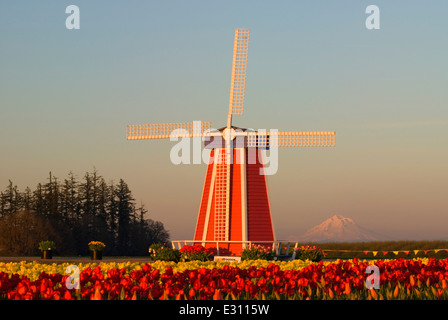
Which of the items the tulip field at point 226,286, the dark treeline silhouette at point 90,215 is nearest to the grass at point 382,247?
the dark treeline silhouette at point 90,215

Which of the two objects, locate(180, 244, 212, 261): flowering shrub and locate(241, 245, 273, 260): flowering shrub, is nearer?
locate(241, 245, 273, 260): flowering shrub

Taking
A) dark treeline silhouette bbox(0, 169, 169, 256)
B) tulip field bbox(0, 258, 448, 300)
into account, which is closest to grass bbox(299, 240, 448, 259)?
dark treeline silhouette bbox(0, 169, 169, 256)

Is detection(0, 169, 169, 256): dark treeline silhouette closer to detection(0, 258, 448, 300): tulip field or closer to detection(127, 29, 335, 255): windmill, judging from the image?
detection(127, 29, 335, 255): windmill

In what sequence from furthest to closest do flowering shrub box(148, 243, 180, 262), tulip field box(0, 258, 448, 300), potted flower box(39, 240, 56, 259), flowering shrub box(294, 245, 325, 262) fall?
potted flower box(39, 240, 56, 259) → flowering shrub box(294, 245, 325, 262) → flowering shrub box(148, 243, 180, 262) → tulip field box(0, 258, 448, 300)

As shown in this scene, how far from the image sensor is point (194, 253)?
30.8m

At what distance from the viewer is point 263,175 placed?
3547 centimetres

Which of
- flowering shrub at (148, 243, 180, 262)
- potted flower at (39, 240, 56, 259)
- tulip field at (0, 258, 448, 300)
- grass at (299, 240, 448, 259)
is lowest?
grass at (299, 240, 448, 259)

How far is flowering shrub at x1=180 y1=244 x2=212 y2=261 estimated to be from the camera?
30.4 m

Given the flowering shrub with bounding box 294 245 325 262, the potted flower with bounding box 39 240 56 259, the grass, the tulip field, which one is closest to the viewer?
the tulip field

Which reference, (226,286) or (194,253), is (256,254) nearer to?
(194,253)

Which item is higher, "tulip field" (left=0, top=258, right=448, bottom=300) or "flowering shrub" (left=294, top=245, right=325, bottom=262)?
"tulip field" (left=0, top=258, right=448, bottom=300)
